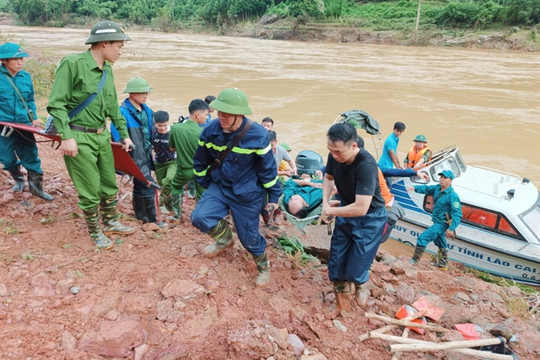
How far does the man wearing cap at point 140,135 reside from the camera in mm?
4238

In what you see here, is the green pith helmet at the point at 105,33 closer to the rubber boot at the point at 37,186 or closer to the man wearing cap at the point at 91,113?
the man wearing cap at the point at 91,113

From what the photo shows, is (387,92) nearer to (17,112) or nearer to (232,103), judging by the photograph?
(17,112)

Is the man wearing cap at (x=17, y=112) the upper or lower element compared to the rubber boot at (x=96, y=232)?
upper

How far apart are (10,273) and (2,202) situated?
1596 mm

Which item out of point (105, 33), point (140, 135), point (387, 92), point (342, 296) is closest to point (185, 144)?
point (140, 135)

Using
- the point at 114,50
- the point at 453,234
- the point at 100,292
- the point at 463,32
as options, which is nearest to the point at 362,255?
the point at 100,292

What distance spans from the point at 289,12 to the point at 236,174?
5936cm

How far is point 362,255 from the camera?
3.21 m

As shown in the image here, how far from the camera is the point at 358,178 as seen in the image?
2.99 meters

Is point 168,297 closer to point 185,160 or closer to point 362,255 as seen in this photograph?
point 362,255

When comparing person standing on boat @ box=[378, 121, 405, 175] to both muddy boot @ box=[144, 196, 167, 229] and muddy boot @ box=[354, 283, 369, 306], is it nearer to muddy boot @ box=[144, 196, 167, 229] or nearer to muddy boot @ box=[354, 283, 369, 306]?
muddy boot @ box=[354, 283, 369, 306]

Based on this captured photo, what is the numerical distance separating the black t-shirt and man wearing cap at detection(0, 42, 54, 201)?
342cm

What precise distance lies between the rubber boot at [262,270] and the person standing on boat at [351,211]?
603mm

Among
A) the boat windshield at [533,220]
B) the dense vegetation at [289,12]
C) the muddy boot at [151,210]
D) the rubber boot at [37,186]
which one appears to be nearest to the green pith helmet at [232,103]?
the muddy boot at [151,210]
